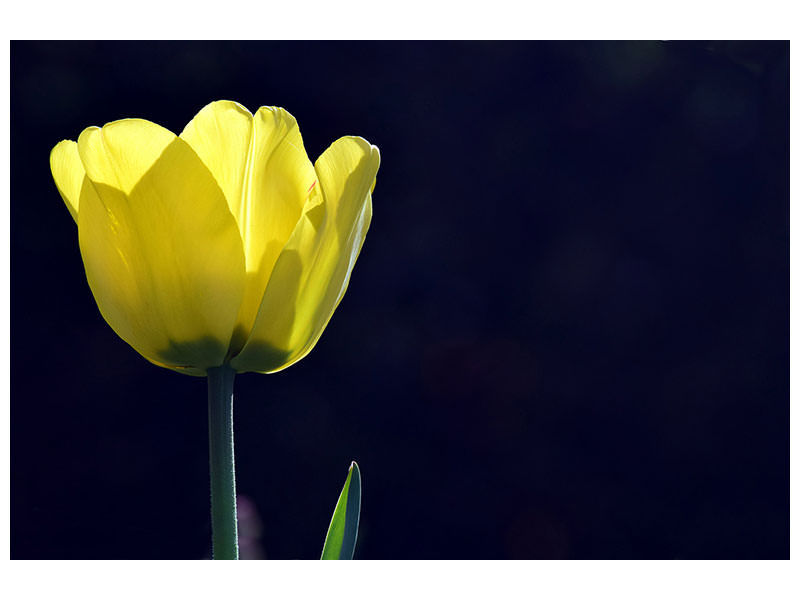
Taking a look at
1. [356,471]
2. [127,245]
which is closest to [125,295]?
[127,245]

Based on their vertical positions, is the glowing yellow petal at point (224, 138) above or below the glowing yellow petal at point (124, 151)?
above

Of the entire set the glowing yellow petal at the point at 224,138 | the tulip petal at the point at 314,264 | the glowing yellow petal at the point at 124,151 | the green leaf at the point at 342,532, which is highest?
the glowing yellow petal at the point at 224,138

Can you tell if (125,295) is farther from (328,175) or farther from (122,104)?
(122,104)

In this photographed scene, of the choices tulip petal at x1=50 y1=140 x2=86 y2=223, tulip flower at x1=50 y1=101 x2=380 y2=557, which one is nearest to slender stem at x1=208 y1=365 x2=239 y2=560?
tulip flower at x1=50 y1=101 x2=380 y2=557

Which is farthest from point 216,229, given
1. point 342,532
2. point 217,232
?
point 342,532

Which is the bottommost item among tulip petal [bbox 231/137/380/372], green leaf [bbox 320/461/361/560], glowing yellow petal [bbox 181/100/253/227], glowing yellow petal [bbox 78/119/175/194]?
green leaf [bbox 320/461/361/560]

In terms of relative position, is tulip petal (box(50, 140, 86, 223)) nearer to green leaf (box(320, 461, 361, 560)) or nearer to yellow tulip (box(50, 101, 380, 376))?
yellow tulip (box(50, 101, 380, 376))

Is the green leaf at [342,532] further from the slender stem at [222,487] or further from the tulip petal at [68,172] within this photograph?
the tulip petal at [68,172]

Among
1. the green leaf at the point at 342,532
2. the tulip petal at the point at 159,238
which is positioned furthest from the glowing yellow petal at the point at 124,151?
the green leaf at the point at 342,532
